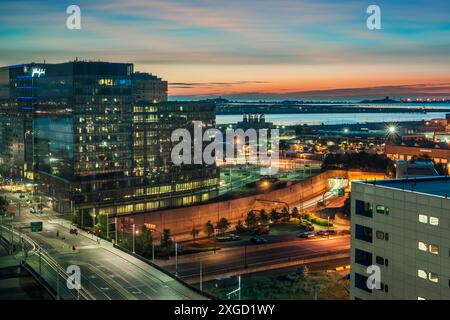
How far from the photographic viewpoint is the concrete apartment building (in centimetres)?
1336

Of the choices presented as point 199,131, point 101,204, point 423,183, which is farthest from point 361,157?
point 423,183

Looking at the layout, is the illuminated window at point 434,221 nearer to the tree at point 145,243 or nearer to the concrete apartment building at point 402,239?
the concrete apartment building at point 402,239

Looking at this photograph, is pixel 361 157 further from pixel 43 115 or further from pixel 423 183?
pixel 423 183

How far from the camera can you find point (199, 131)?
1816 inches

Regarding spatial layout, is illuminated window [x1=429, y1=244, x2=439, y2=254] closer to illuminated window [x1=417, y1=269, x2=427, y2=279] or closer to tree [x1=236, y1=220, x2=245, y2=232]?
illuminated window [x1=417, y1=269, x2=427, y2=279]

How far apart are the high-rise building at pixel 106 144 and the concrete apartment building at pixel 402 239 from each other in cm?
2418

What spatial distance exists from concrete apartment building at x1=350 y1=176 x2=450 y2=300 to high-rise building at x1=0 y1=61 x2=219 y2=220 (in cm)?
2418

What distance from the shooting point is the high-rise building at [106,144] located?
39.4m

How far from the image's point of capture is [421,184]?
1650 cm

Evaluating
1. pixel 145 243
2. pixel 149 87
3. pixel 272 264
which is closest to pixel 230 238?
pixel 272 264

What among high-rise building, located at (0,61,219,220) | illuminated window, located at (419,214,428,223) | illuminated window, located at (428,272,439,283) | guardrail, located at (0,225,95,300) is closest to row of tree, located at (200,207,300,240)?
high-rise building, located at (0,61,219,220)

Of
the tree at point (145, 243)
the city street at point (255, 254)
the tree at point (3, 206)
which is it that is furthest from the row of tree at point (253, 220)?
the tree at point (3, 206)
